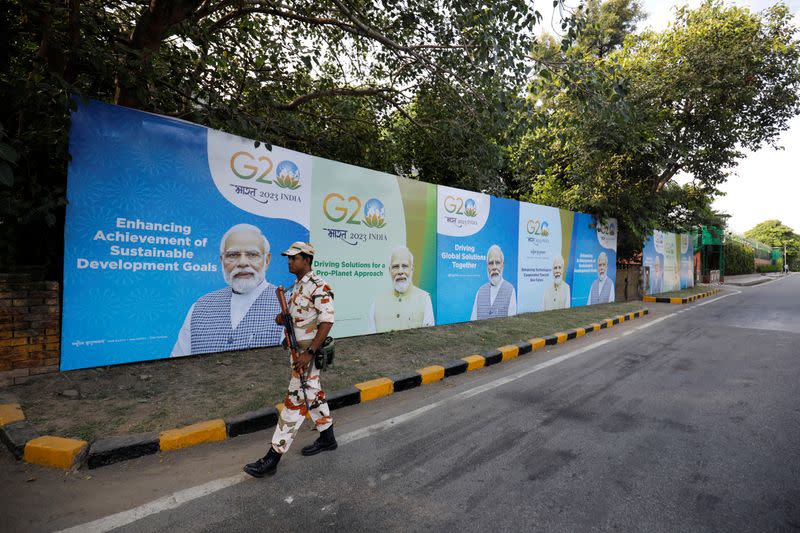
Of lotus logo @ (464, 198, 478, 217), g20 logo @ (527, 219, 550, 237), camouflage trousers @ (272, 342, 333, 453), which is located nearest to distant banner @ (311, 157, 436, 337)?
lotus logo @ (464, 198, 478, 217)

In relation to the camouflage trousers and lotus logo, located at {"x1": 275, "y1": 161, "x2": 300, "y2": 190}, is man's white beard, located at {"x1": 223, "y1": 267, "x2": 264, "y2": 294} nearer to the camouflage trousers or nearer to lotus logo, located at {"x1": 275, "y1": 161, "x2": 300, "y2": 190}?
lotus logo, located at {"x1": 275, "y1": 161, "x2": 300, "y2": 190}

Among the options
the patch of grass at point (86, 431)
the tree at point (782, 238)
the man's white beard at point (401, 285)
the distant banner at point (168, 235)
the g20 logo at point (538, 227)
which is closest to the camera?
the patch of grass at point (86, 431)

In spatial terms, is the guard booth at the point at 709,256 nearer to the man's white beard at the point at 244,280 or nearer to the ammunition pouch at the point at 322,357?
the man's white beard at the point at 244,280

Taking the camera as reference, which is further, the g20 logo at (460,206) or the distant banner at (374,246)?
the g20 logo at (460,206)

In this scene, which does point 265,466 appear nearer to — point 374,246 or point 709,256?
point 374,246

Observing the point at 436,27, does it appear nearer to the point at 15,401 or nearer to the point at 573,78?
the point at 573,78

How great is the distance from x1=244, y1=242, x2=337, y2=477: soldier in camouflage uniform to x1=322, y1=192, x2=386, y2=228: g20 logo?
3647 millimetres

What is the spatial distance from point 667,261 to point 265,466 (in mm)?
22643

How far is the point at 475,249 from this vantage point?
926 centimetres

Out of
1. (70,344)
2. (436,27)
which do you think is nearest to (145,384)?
(70,344)

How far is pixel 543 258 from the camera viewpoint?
11547 millimetres

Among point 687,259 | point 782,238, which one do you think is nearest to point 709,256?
point 687,259

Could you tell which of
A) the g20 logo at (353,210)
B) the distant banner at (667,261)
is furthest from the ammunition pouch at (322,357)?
the distant banner at (667,261)

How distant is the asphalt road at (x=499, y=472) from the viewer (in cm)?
228
